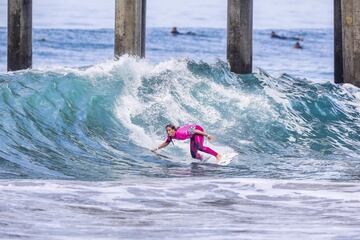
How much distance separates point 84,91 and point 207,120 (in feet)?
6.51

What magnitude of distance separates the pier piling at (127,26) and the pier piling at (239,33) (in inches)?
61.0

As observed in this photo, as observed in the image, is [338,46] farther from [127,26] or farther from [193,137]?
[193,137]

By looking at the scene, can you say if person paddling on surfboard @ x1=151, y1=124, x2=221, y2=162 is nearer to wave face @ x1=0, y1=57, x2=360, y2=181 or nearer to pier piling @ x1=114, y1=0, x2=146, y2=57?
wave face @ x1=0, y1=57, x2=360, y2=181

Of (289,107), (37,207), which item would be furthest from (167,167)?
(289,107)

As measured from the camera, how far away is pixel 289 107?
18281 mm

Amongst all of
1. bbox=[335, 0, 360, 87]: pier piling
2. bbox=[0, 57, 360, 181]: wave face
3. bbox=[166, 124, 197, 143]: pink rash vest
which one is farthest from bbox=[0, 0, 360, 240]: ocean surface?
bbox=[335, 0, 360, 87]: pier piling

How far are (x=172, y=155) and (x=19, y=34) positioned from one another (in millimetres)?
4291

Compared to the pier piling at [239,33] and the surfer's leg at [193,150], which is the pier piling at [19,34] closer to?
the pier piling at [239,33]

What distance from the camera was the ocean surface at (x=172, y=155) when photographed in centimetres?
980

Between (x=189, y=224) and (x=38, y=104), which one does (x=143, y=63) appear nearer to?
(x=38, y=104)

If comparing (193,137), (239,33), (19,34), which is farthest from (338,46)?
(193,137)

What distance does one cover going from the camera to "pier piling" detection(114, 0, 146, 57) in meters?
16.4

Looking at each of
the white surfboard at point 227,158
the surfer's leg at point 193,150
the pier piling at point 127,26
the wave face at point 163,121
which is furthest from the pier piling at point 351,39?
the surfer's leg at point 193,150

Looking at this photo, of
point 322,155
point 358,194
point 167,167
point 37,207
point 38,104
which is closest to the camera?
point 37,207
